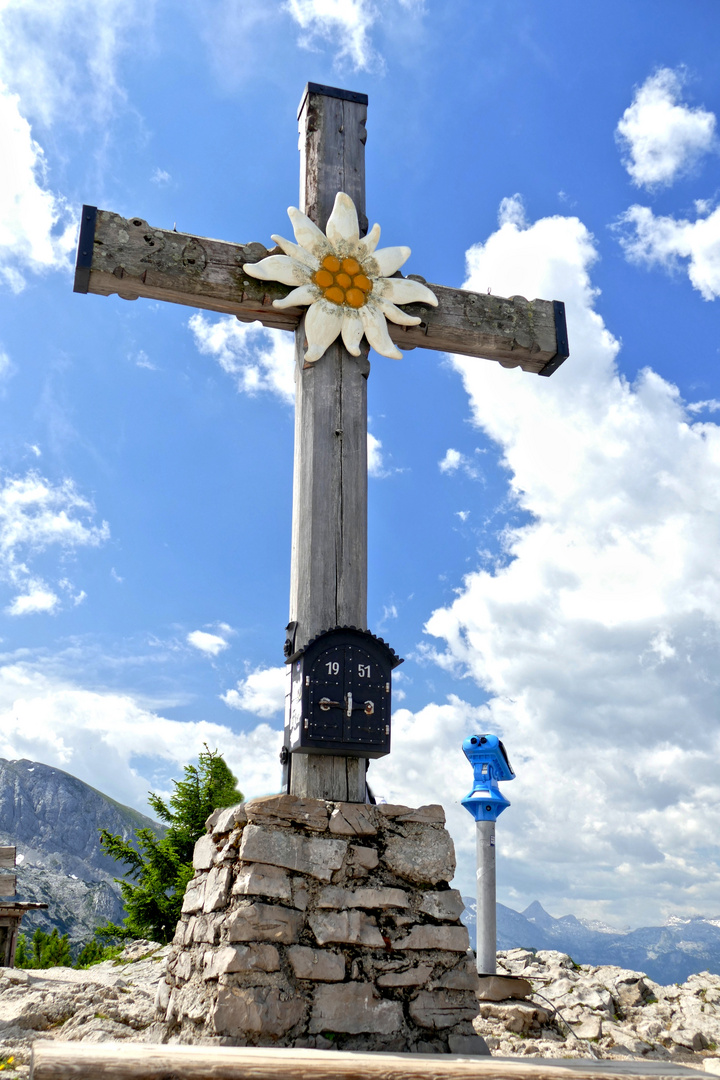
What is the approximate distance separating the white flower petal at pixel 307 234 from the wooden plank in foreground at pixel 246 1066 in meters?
4.99

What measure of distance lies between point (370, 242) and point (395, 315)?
22.3 inches

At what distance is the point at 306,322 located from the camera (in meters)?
5.90

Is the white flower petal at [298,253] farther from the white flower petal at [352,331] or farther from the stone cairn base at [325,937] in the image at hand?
the stone cairn base at [325,937]

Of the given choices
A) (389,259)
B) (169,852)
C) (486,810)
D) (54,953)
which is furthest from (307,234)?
(54,953)

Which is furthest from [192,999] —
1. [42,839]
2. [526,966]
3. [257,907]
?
[42,839]

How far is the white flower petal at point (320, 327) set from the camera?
5.85 meters

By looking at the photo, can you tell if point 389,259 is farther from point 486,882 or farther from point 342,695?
point 486,882

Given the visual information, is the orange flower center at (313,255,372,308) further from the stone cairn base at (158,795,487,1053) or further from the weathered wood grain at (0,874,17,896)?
the weathered wood grain at (0,874,17,896)

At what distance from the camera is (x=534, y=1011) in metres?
6.37

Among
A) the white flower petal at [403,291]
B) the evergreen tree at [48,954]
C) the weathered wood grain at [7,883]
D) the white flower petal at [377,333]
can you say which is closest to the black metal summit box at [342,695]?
the white flower petal at [377,333]

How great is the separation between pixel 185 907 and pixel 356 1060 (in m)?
2.09

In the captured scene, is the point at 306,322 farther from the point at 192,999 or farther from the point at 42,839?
the point at 42,839

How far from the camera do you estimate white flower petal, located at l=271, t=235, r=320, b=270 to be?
19.8 ft

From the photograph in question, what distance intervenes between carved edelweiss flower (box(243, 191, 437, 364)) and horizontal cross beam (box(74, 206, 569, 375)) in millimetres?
137
